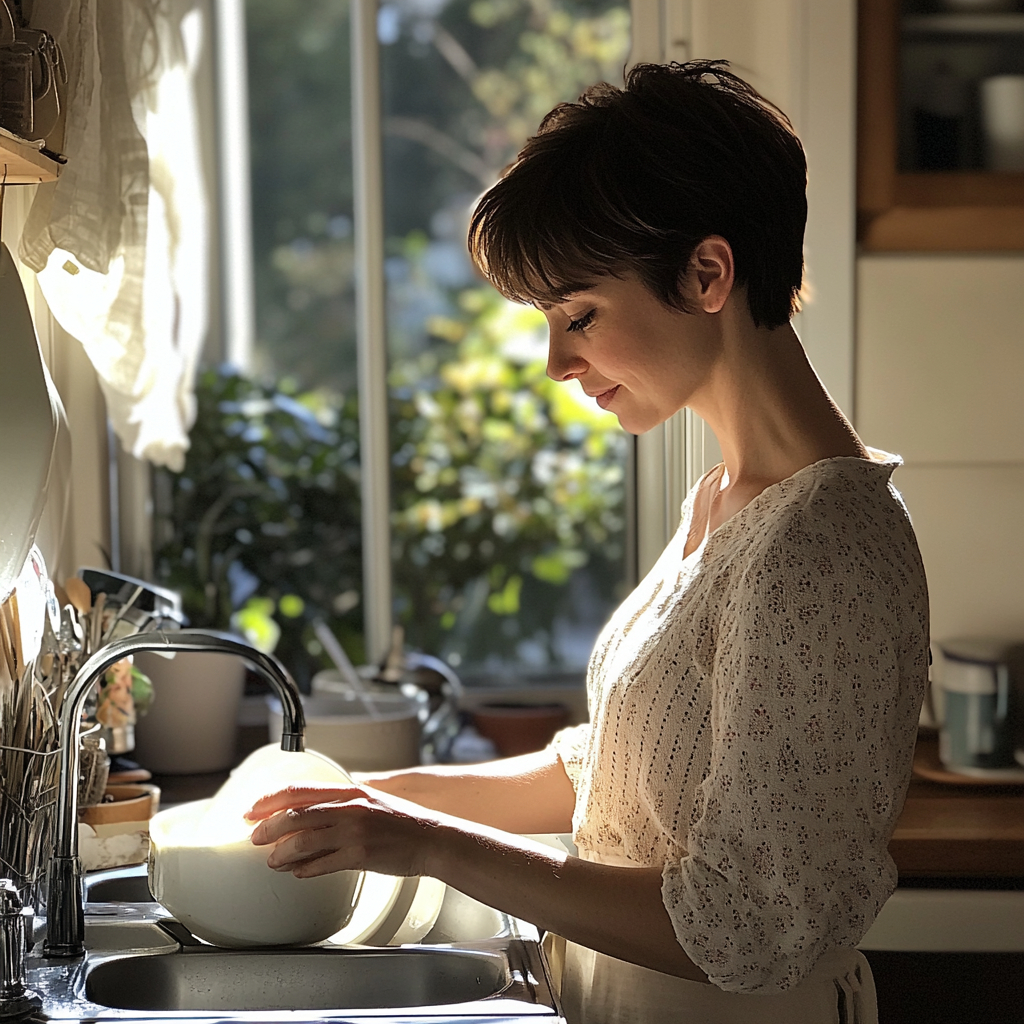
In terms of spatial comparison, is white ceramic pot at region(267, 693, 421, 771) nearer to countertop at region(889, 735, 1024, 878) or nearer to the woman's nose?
countertop at region(889, 735, 1024, 878)

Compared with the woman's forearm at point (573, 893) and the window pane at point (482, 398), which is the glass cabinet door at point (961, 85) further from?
the woman's forearm at point (573, 893)

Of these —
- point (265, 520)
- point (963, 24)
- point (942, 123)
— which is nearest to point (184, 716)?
point (265, 520)

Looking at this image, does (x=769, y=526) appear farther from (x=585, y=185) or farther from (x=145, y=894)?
(x=145, y=894)

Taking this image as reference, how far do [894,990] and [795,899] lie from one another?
934 millimetres

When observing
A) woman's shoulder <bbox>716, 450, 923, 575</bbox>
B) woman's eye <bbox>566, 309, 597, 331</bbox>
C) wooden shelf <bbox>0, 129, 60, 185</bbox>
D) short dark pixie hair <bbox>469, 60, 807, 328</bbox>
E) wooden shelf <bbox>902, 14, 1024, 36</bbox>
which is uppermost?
wooden shelf <bbox>902, 14, 1024, 36</bbox>

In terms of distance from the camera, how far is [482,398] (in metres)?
2.95

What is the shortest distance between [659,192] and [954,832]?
107 cm

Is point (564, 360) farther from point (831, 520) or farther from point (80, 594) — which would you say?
point (80, 594)

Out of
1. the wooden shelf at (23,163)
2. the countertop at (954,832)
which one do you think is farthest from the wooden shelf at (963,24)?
the wooden shelf at (23,163)

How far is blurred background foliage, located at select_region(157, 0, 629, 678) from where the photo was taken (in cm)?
264

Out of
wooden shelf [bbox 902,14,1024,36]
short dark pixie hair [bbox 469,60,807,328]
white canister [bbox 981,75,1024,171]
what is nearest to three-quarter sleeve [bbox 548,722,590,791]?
short dark pixie hair [bbox 469,60,807,328]

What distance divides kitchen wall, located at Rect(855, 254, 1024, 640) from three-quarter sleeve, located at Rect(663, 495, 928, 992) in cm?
117

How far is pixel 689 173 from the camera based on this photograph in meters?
1.02

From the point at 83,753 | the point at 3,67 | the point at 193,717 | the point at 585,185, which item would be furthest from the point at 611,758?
the point at 193,717
